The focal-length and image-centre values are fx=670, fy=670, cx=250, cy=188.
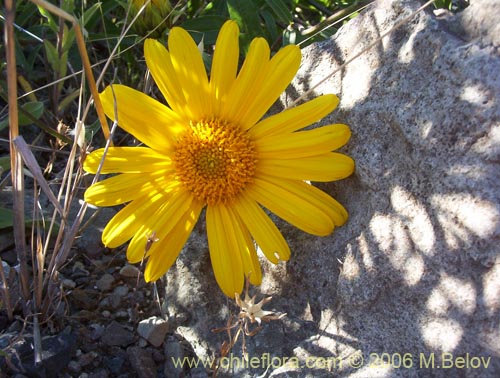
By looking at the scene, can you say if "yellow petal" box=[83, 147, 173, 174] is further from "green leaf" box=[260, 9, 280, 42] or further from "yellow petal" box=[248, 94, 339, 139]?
"green leaf" box=[260, 9, 280, 42]

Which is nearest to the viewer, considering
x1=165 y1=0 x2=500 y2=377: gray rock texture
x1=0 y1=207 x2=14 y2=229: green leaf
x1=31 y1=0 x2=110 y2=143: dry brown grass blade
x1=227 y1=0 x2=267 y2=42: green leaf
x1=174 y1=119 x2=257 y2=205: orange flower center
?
→ x1=31 y1=0 x2=110 y2=143: dry brown grass blade

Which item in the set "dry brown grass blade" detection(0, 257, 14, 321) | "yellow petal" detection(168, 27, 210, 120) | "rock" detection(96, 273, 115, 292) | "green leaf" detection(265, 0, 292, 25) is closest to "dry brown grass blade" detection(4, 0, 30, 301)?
"dry brown grass blade" detection(0, 257, 14, 321)

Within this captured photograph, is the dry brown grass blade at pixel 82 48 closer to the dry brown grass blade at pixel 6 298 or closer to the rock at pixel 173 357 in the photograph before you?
the dry brown grass blade at pixel 6 298

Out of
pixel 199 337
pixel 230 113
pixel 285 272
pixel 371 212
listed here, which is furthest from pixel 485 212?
pixel 199 337

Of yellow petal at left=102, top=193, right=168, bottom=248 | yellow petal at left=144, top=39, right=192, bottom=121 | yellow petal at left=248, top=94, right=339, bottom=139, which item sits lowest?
yellow petal at left=248, top=94, right=339, bottom=139

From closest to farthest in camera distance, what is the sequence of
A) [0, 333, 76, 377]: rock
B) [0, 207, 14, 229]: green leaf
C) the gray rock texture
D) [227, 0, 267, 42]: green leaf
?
the gray rock texture, [0, 333, 76, 377]: rock, [0, 207, 14, 229]: green leaf, [227, 0, 267, 42]: green leaf

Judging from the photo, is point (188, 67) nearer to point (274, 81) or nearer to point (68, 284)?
point (274, 81)

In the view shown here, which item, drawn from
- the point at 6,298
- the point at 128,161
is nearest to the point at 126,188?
the point at 128,161
